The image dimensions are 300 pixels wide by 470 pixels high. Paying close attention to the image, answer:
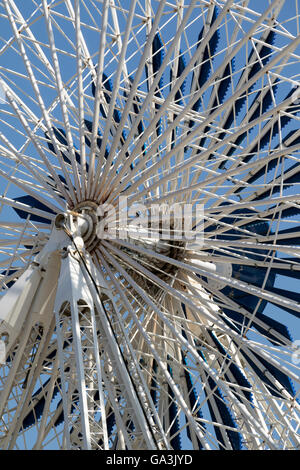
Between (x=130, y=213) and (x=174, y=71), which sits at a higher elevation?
(x=174, y=71)

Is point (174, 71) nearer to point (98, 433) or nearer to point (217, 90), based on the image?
point (217, 90)

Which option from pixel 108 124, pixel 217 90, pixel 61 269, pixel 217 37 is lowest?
pixel 61 269

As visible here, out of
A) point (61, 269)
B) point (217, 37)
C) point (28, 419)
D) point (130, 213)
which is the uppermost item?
point (217, 37)

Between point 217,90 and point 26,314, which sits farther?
point 217,90

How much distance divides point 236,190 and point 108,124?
6907 millimetres

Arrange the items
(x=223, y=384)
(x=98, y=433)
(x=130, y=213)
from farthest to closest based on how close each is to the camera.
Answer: (x=130, y=213) → (x=223, y=384) → (x=98, y=433)

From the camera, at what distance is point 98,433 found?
17766 mm

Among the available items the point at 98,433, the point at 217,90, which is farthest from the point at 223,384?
the point at 217,90

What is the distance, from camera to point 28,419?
88.1 ft
